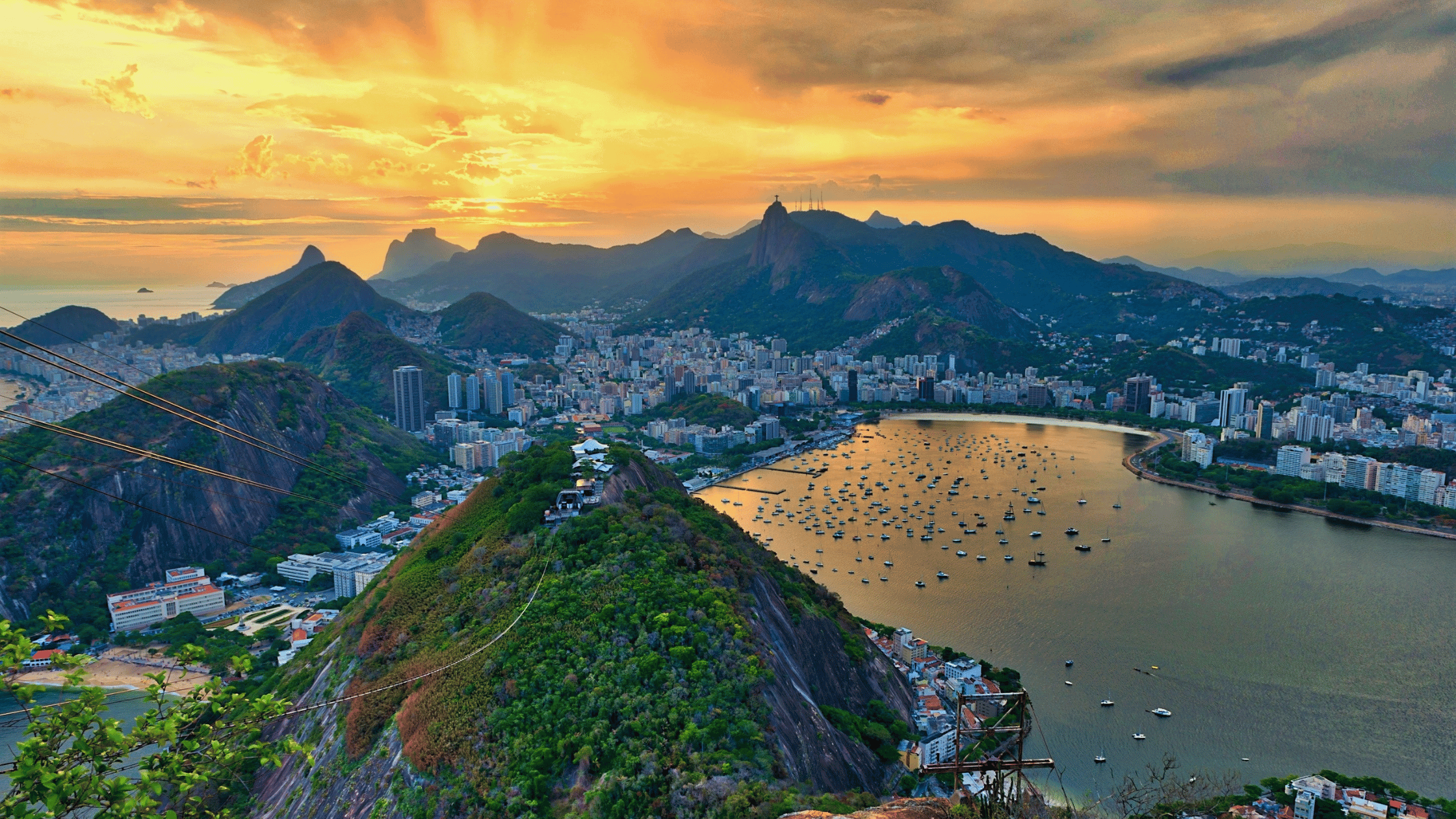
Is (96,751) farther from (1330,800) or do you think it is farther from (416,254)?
(416,254)

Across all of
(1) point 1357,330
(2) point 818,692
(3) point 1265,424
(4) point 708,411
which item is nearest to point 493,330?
(4) point 708,411

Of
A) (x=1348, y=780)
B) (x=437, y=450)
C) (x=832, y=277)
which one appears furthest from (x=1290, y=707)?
(x=832, y=277)

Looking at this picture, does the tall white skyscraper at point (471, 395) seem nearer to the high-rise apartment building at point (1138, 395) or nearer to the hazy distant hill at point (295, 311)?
the hazy distant hill at point (295, 311)

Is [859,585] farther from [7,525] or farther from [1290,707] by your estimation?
[7,525]

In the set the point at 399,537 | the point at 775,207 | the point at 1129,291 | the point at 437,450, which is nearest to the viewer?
the point at 399,537

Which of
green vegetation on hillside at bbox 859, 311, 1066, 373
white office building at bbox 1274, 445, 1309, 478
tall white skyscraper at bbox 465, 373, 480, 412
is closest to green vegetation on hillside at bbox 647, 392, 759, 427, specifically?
tall white skyscraper at bbox 465, 373, 480, 412

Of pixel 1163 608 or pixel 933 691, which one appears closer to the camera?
pixel 933 691

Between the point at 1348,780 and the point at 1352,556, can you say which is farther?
the point at 1352,556
